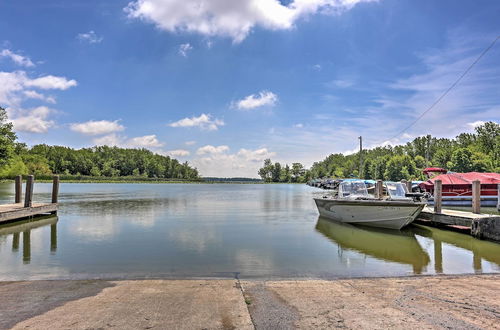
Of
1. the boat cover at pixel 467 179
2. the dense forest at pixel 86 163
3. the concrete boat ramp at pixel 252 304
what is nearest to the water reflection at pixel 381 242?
the concrete boat ramp at pixel 252 304

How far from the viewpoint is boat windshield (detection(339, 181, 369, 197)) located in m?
21.6

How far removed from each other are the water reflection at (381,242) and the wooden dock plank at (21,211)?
58.1 feet

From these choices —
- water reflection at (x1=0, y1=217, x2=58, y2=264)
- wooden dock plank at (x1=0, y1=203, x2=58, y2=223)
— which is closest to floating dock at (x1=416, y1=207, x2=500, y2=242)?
water reflection at (x1=0, y1=217, x2=58, y2=264)

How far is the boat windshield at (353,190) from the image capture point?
2159 centimetres

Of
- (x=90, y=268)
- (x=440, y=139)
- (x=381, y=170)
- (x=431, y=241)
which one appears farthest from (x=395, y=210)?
(x=440, y=139)

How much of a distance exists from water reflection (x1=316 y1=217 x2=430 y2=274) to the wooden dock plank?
17.7 m

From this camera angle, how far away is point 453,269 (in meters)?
11.0

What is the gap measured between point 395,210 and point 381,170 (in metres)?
92.5

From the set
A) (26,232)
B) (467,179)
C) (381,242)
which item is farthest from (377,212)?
(467,179)

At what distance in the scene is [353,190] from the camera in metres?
21.9

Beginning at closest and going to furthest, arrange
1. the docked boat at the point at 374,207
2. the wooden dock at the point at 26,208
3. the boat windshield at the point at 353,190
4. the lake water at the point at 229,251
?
the lake water at the point at 229,251, the docked boat at the point at 374,207, the wooden dock at the point at 26,208, the boat windshield at the point at 353,190

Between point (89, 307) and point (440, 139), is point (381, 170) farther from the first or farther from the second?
point (89, 307)

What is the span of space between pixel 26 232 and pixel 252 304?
16.6 m

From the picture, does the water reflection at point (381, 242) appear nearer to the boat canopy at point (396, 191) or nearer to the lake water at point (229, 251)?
the lake water at point (229, 251)
